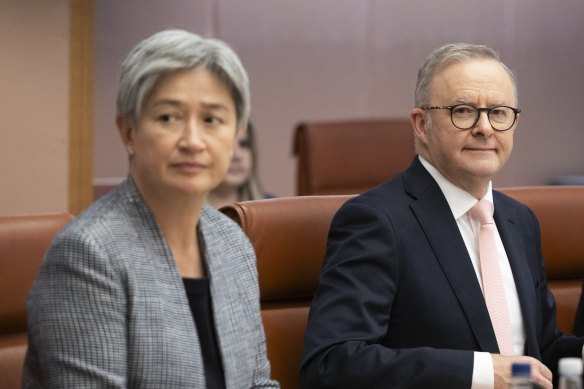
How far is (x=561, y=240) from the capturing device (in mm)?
2676

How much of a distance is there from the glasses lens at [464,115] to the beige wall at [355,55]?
3.32 metres

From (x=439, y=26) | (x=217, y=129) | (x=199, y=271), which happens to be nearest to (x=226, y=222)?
(x=199, y=271)

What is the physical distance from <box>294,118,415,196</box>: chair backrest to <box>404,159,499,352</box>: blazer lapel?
213 cm

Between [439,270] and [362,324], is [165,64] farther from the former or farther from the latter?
[439,270]

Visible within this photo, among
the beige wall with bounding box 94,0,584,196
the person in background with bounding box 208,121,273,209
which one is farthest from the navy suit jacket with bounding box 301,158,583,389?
the beige wall with bounding box 94,0,584,196

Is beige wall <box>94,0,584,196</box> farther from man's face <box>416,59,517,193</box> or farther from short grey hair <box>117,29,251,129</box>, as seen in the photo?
short grey hair <box>117,29,251,129</box>

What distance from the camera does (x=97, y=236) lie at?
5.18 ft

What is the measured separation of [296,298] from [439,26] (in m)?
3.97

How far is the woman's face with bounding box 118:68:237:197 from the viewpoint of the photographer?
5.32 ft

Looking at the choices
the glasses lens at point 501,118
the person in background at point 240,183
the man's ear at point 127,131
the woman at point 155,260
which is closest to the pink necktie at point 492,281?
the glasses lens at point 501,118

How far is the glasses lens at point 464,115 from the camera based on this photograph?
228 centimetres

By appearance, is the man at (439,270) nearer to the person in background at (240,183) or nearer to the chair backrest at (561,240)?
the chair backrest at (561,240)

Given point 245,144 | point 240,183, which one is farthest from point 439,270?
point 245,144

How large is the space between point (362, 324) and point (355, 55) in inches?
157
